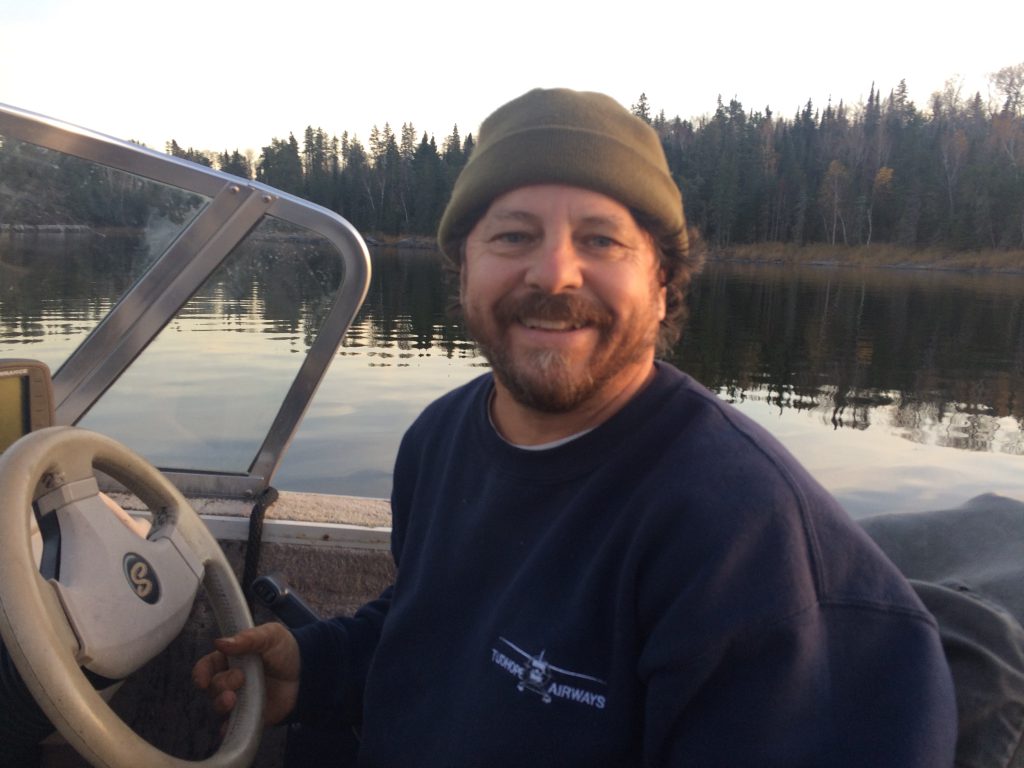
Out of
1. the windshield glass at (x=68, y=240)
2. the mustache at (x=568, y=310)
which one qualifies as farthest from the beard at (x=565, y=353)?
the windshield glass at (x=68, y=240)

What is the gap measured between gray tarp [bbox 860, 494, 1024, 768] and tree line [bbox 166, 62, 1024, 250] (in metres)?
61.9

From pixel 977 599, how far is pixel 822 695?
537 mm

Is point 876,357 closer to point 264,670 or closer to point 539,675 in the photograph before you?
point 264,670

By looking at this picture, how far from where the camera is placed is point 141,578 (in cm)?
179

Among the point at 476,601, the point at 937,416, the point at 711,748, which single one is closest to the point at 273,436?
the point at 476,601

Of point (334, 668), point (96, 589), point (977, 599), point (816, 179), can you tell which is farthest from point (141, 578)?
point (816, 179)

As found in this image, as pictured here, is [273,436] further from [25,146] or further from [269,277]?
[25,146]

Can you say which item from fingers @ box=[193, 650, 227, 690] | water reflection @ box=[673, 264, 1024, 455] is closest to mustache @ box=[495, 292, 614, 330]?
fingers @ box=[193, 650, 227, 690]

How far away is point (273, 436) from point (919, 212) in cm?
7578

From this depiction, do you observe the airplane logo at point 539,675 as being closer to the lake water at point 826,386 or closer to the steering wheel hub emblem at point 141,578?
the steering wheel hub emblem at point 141,578

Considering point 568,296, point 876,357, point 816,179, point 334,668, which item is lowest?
point 876,357

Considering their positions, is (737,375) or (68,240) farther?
(737,375)

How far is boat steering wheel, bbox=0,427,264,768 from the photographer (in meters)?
1.40

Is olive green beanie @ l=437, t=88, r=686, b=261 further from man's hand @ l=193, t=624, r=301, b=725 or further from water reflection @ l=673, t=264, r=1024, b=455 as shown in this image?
→ water reflection @ l=673, t=264, r=1024, b=455
